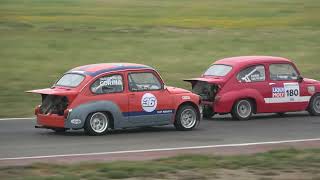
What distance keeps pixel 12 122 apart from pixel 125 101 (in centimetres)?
401

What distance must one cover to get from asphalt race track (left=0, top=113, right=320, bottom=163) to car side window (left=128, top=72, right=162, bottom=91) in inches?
40.8

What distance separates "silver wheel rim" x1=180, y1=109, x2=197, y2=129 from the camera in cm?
1900

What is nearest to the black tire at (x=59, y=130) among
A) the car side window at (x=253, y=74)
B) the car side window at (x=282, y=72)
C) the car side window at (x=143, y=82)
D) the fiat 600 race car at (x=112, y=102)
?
the fiat 600 race car at (x=112, y=102)

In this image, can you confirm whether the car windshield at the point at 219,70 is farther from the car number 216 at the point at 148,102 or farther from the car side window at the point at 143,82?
the car number 216 at the point at 148,102

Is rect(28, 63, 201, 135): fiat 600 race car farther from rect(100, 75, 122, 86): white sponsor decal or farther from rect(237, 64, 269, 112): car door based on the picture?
rect(237, 64, 269, 112): car door

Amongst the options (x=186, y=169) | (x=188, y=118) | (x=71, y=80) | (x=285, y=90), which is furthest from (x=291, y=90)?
(x=186, y=169)

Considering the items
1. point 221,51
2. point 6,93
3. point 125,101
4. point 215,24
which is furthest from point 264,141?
point 215,24

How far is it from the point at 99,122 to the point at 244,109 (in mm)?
5075

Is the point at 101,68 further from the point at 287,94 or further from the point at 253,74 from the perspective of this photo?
Answer: the point at 287,94

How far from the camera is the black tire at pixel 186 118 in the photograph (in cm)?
1894

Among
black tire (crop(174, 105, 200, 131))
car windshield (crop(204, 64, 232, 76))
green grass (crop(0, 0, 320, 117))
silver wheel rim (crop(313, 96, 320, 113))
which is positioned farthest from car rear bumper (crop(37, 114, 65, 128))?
silver wheel rim (crop(313, 96, 320, 113))

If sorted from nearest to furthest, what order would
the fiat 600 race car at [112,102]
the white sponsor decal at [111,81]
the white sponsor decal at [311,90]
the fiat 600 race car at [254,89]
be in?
the fiat 600 race car at [112,102] → the white sponsor decal at [111,81] → the fiat 600 race car at [254,89] → the white sponsor decal at [311,90]

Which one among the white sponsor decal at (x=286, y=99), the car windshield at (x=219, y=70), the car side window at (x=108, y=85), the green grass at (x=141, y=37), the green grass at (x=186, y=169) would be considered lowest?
the green grass at (x=186, y=169)

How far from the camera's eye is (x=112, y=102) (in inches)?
706
